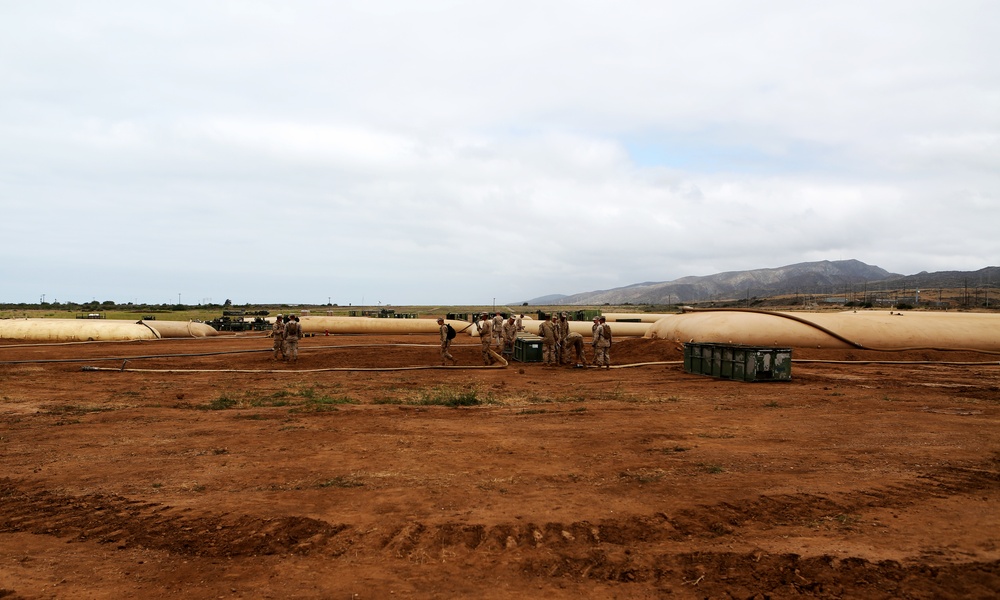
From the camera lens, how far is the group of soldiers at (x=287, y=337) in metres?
23.7

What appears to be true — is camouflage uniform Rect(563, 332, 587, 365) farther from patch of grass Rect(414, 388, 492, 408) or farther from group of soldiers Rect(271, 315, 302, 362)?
group of soldiers Rect(271, 315, 302, 362)

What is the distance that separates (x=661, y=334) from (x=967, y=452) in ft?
68.3

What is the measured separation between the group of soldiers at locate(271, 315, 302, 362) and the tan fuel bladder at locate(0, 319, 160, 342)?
583 inches

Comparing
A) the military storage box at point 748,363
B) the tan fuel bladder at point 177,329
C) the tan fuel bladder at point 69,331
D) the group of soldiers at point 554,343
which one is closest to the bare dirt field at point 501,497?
the military storage box at point 748,363

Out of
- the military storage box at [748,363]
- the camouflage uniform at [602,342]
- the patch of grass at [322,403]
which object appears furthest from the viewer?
Answer: the camouflage uniform at [602,342]

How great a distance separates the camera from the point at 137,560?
536cm

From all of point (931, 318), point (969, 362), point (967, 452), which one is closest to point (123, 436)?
point (967, 452)

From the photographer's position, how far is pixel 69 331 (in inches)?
1335

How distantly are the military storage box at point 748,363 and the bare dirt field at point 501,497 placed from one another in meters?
2.90

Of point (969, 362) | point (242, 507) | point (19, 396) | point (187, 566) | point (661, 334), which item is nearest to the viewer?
point (187, 566)

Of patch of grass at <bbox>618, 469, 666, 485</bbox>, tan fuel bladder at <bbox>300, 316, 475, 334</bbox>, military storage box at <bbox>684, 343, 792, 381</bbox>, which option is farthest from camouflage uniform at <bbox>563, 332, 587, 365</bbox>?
tan fuel bladder at <bbox>300, 316, 475, 334</bbox>

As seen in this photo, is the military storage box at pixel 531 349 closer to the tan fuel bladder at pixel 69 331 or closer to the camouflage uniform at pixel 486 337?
the camouflage uniform at pixel 486 337

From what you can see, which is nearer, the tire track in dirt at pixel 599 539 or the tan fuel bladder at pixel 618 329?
the tire track in dirt at pixel 599 539

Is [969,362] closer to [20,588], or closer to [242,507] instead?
[242,507]
